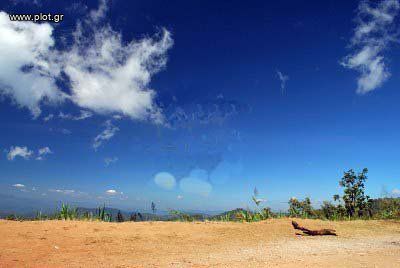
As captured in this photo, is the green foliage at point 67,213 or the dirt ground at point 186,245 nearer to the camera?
the dirt ground at point 186,245

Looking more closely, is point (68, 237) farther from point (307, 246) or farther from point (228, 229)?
point (307, 246)

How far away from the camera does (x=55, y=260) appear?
977 centimetres

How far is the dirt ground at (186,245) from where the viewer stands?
9828 millimetres

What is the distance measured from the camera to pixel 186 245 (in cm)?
1270

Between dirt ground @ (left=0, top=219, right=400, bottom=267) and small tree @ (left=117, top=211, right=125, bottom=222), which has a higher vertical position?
small tree @ (left=117, top=211, right=125, bottom=222)

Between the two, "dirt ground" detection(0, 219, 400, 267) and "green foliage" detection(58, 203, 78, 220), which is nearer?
"dirt ground" detection(0, 219, 400, 267)

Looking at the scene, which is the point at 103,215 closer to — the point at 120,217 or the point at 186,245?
the point at 120,217

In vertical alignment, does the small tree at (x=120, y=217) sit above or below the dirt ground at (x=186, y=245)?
above

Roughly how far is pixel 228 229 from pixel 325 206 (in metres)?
20.3

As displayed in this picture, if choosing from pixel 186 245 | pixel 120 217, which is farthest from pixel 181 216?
pixel 186 245

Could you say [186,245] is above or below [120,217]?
below

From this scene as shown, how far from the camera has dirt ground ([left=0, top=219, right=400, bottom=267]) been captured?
32.2ft

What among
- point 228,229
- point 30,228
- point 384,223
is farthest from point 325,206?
point 30,228

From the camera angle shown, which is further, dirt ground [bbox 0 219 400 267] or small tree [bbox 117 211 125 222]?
small tree [bbox 117 211 125 222]
